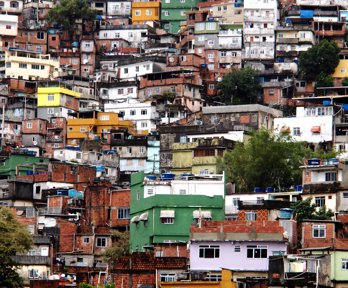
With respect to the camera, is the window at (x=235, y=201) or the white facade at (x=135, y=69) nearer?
the window at (x=235, y=201)

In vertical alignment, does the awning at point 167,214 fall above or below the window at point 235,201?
below

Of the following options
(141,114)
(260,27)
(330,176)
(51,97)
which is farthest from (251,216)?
(260,27)

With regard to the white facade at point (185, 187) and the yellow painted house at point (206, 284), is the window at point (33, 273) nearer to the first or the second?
the white facade at point (185, 187)

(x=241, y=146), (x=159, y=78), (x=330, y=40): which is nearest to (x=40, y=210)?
(x=241, y=146)

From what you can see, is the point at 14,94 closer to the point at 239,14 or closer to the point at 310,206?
the point at 239,14

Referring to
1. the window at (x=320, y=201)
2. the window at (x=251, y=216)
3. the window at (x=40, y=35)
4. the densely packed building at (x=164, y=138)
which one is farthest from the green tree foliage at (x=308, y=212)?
the window at (x=40, y=35)

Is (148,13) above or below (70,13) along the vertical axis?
above

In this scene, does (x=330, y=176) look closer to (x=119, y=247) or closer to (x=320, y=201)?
(x=320, y=201)
